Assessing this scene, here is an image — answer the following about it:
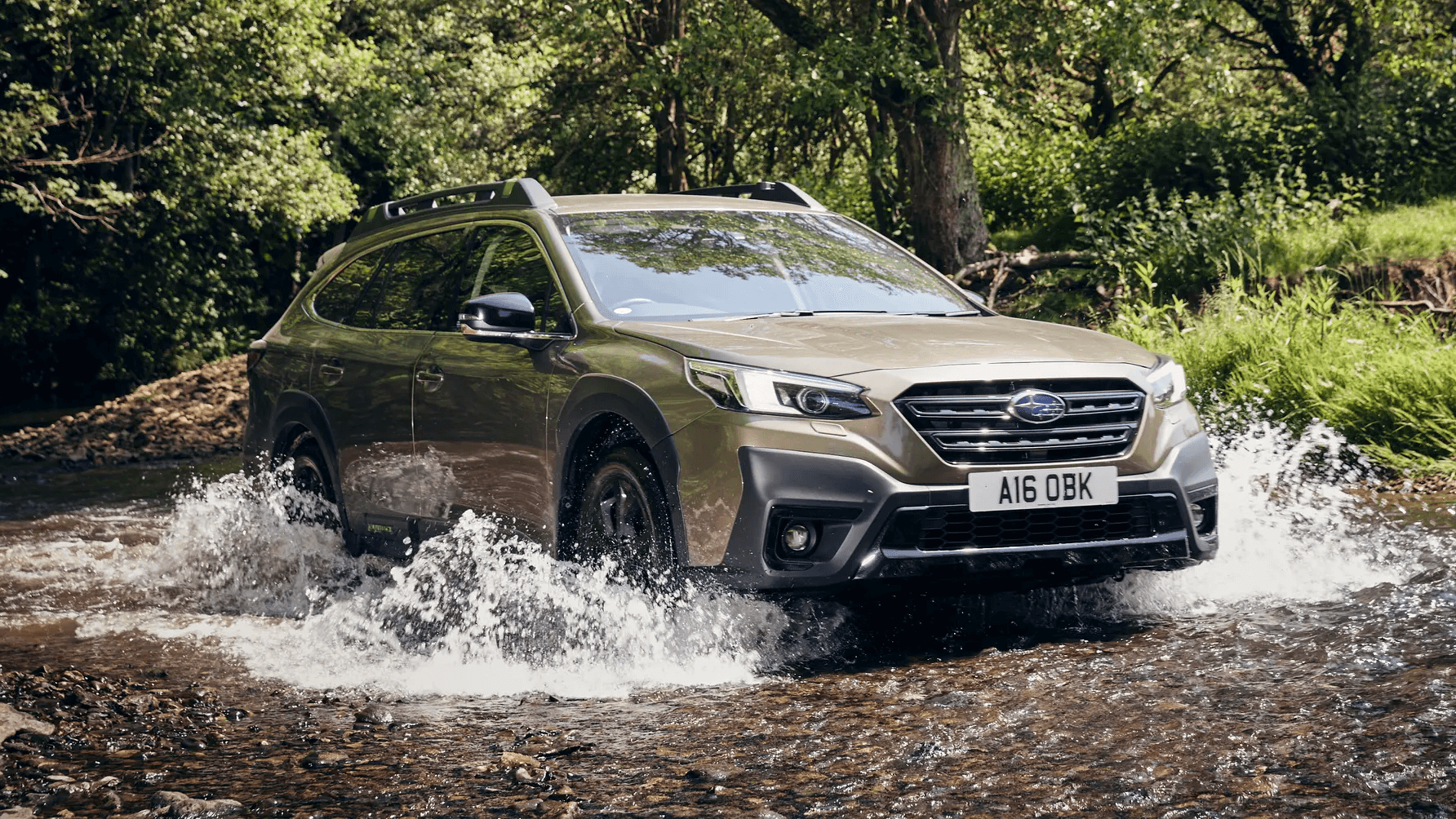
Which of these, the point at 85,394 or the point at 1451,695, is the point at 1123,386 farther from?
the point at 85,394

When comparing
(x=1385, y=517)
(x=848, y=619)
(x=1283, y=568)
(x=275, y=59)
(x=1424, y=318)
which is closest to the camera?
(x=848, y=619)

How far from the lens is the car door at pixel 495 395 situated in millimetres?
6062

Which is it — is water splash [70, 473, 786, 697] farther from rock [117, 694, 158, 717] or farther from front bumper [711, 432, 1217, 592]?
rock [117, 694, 158, 717]

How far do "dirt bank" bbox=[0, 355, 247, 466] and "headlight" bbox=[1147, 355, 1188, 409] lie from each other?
11.7 m

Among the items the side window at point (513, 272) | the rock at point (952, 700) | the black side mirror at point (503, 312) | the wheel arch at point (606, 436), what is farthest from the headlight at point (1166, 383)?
the black side mirror at point (503, 312)

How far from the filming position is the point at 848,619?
20.1ft

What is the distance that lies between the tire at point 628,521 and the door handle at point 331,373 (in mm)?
2137

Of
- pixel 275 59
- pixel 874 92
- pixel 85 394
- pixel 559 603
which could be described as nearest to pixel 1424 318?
pixel 874 92

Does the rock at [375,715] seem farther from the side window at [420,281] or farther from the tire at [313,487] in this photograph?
the tire at [313,487]

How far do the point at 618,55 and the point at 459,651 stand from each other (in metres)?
23.4

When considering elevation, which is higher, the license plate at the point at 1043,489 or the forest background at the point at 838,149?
the forest background at the point at 838,149

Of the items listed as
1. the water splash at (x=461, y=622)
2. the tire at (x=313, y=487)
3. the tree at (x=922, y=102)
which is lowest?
the water splash at (x=461, y=622)

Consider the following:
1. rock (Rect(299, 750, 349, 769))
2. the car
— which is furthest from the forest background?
rock (Rect(299, 750, 349, 769))

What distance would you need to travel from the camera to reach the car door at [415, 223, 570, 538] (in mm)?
6062
